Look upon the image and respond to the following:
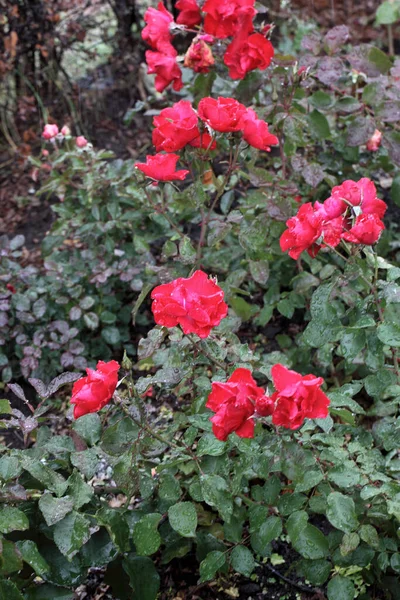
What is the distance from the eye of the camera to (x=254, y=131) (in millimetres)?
1800

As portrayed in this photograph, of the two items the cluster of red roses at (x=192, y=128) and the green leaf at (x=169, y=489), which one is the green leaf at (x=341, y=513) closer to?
the green leaf at (x=169, y=489)

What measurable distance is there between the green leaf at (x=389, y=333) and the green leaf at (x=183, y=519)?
554mm

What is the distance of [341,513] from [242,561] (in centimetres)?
31

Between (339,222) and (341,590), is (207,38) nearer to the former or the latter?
(339,222)

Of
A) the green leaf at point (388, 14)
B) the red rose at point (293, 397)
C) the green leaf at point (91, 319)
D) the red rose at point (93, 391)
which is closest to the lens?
the red rose at point (293, 397)

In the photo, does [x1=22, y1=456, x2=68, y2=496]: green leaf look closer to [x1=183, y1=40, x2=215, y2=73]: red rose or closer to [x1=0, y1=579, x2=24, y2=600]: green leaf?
[x1=0, y1=579, x2=24, y2=600]: green leaf

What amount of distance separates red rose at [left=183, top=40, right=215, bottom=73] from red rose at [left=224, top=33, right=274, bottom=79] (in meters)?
0.05

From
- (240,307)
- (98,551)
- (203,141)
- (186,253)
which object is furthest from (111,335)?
(98,551)

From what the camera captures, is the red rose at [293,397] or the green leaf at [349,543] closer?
the red rose at [293,397]

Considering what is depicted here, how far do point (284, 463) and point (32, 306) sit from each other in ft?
4.83

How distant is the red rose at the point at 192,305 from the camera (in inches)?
54.9

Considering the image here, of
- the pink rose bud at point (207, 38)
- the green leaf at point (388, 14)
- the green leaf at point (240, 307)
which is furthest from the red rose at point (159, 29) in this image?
the green leaf at point (388, 14)

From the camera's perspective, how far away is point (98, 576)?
1.99m

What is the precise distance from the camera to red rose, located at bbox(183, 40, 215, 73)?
214 centimetres
